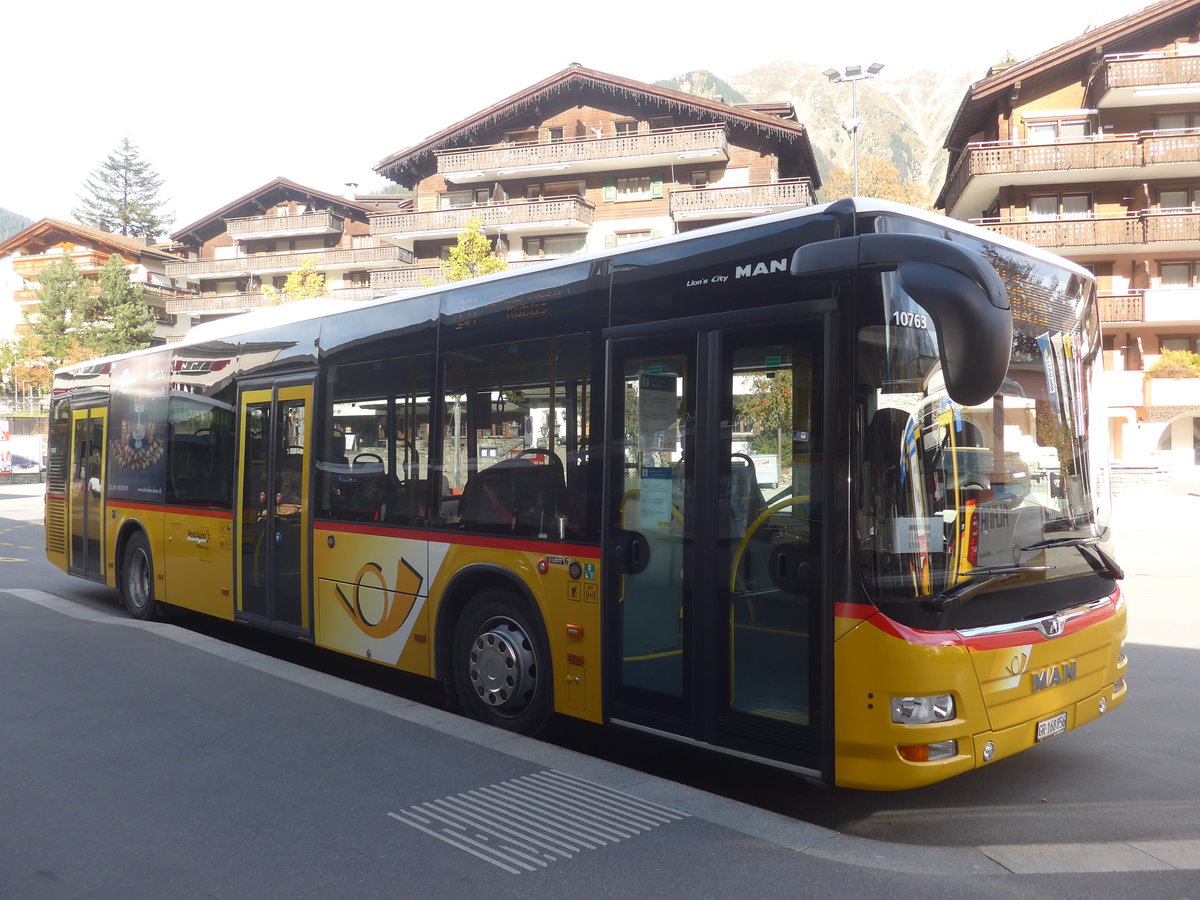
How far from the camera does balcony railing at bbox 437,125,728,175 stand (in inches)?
1790

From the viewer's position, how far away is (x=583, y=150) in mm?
46906

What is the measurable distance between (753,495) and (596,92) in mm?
46434

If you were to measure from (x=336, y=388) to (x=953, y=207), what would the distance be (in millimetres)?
40861

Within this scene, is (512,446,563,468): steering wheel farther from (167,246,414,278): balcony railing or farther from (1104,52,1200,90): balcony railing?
(167,246,414,278): balcony railing

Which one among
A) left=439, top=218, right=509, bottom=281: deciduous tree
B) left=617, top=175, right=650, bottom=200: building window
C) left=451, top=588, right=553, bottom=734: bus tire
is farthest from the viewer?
left=617, top=175, right=650, bottom=200: building window

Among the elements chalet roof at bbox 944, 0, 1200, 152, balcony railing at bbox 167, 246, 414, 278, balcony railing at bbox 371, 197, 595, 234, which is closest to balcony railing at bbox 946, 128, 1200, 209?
chalet roof at bbox 944, 0, 1200, 152

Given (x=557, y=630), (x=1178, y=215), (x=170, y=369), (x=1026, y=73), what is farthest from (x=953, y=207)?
(x=557, y=630)

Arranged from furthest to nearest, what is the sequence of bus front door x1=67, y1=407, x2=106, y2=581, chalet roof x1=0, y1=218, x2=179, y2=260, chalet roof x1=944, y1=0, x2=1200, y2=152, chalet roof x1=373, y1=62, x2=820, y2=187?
chalet roof x1=0, y1=218, x2=179, y2=260 → chalet roof x1=373, y1=62, x2=820, y2=187 → chalet roof x1=944, y1=0, x2=1200, y2=152 → bus front door x1=67, y1=407, x2=106, y2=581

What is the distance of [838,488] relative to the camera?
14.9 feet

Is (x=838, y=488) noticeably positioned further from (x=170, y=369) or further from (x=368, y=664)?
(x=170, y=369)

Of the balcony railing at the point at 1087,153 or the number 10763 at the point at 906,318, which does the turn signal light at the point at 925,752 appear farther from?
the balcony railing at the point at 1087,153

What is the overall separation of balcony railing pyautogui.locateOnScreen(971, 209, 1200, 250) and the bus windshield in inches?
1343

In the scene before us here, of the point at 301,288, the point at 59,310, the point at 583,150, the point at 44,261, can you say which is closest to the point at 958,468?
the point at 583,150

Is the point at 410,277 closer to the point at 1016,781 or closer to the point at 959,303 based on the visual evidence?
the point at 1016,781
